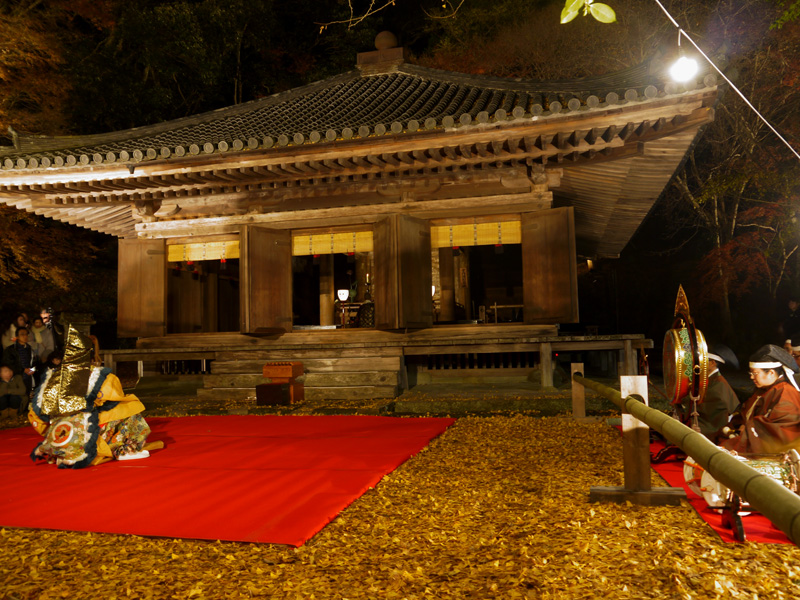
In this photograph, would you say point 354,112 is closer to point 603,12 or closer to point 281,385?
point 281,385

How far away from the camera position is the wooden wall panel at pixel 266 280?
355 inches

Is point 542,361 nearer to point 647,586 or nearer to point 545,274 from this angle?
point 545,274

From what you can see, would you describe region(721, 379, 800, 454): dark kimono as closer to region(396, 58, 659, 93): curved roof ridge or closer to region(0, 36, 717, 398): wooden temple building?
region(0, 36, 717, 398): wooden temple building

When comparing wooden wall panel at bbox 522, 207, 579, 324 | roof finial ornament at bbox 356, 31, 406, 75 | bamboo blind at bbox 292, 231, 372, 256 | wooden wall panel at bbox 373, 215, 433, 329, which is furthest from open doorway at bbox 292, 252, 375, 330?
roof finial ornament at bbox 356, 31, 406, 75

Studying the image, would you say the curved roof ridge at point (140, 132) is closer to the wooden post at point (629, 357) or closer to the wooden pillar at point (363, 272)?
the wooden pillar at point (363, 272)

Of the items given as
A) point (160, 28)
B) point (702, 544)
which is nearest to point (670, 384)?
point (702, 544)

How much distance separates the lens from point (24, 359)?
31.7ft

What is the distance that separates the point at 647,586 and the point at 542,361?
5.94 metres

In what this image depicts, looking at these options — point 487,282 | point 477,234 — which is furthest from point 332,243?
point 487,282

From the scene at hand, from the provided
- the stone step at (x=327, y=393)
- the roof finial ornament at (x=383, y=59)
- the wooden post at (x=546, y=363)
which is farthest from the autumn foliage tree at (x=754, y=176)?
the stone step at (x=327, y=393)

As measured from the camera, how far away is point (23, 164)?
27.8 ft

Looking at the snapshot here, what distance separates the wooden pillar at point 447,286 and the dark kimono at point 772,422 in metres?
10.8

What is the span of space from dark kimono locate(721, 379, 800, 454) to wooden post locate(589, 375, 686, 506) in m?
0.59

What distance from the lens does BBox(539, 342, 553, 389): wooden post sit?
808cm
